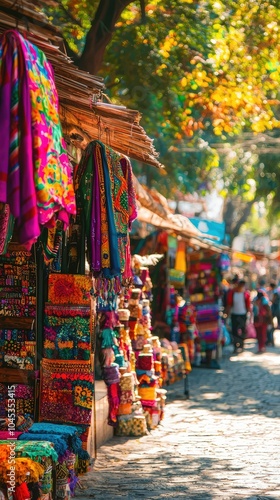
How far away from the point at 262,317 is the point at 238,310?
60cm

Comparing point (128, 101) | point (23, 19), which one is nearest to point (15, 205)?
point (23, 19)

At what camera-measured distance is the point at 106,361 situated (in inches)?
372

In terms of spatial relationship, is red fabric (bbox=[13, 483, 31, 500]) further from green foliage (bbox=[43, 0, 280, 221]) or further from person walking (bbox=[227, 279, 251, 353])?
person walking (bbox=[227, 279, 251, 353])

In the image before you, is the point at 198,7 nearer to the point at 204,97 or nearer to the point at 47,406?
the point at 204,97

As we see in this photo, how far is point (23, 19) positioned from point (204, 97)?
416 inches

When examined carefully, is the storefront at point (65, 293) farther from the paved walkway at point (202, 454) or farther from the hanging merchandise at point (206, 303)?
the hanging merchandise at point (206, 303)

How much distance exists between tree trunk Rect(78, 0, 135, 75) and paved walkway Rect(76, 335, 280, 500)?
4723 mm

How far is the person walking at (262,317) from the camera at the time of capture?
70.4ft

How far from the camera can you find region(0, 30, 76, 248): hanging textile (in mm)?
4535

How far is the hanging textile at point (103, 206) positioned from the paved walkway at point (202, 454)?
5.86 feet

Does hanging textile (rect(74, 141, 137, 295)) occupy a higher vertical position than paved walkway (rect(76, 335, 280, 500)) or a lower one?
higher

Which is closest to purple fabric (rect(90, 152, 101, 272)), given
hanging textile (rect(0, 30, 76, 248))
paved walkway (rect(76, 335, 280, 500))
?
paved walkway (rect(76, 335, 280, 500))

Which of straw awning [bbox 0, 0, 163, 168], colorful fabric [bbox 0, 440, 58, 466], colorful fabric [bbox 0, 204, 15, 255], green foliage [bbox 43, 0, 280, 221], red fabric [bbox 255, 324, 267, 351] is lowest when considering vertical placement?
colorful fabric [bbox 0, 440, 58, 466]

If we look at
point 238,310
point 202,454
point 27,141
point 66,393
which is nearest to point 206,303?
point 238,310
